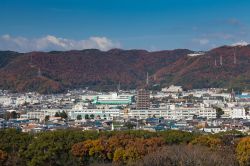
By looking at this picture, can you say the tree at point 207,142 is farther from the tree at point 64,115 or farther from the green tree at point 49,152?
the tree at point 64,115

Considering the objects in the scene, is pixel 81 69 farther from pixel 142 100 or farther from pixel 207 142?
pixel 207 142

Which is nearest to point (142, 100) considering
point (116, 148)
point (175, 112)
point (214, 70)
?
point (175, 112)

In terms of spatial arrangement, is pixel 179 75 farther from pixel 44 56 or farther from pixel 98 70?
pixel 44 56

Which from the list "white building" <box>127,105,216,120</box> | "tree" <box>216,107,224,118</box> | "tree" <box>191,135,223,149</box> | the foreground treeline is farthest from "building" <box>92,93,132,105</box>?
"tree" <box>191,135,223,149</box>

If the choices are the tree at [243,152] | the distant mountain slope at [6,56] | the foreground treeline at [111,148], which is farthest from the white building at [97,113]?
the distant mountain slope at [6,56]

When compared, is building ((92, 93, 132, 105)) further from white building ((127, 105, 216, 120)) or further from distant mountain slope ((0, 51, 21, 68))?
distant mountain slope ((0, 51, 21, 68))
